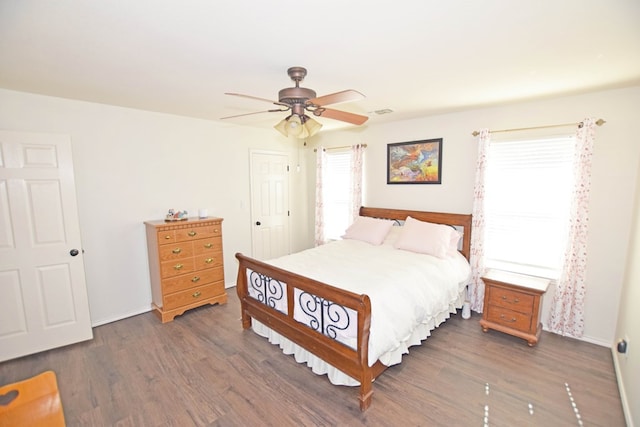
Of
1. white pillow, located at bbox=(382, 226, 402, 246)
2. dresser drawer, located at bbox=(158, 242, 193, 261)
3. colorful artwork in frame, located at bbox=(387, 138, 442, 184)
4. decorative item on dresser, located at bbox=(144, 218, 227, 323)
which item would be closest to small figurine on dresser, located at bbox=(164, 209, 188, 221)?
decorative item on dresser, located at bbox=(144, 218, 227, 323)

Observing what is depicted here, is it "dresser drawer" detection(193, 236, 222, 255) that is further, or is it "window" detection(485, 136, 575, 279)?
"dresser drawer" detection(193, 236, 222, 255)

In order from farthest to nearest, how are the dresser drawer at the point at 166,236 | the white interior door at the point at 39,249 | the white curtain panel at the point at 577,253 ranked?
1. the dresser drawer at the point at 166,236
2. the white curtain panel at the point at 577,253
3. the white interior door at the point at 39,249

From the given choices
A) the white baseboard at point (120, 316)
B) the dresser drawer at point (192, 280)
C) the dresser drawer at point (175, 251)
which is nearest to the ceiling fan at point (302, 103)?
the dresser drawer at point (175, 251)

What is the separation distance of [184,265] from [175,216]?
25.2 inches

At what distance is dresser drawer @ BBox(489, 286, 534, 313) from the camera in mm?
2924

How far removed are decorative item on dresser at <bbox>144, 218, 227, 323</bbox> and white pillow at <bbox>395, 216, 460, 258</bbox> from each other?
245 cm

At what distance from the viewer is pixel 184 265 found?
11.9ft

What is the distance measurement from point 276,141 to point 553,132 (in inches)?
151

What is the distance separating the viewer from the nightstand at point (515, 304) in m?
2.89

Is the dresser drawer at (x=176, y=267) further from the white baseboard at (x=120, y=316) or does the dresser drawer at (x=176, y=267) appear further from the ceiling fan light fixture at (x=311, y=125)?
the ceiling fan light fixture at (x=311, y=125)

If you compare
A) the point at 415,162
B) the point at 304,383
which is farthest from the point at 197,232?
the point at 415,162

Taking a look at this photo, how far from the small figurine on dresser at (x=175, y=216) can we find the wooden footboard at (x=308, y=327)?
1.18m

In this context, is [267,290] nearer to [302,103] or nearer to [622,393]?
[302,103]

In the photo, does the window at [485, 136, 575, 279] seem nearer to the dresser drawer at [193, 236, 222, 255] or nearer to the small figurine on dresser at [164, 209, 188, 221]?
the dresser drawer at [193, 236, 222, 255]
